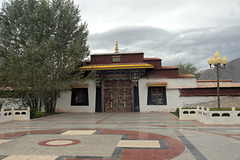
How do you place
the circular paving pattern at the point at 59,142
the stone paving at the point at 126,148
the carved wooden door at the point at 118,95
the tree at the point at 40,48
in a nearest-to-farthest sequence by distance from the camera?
the stone paving at the point at 126,148 < the circular paving pattern at the point at 59,142 < the tree at the point at 40,48 < the carved wooden door at the point at 118,95

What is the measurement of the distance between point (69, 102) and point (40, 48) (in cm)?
739

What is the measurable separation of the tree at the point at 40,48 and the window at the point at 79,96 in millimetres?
1553

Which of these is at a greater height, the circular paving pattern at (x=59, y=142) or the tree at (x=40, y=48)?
the tree at (x=40, y=48)

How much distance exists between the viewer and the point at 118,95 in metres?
23.9

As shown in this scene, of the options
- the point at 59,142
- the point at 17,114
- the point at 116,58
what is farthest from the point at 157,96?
the point at 59,142

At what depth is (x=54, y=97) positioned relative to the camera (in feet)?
75.6

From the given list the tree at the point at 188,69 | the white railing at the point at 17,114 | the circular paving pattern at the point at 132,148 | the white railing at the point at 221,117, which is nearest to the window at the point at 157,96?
the white railing at the point at 221,117

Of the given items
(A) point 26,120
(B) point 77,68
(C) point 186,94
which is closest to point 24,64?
(A) point 26,120

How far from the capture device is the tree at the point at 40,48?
61.0ft

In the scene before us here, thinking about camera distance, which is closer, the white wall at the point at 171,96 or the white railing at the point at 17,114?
the white railing at the point at 17,114

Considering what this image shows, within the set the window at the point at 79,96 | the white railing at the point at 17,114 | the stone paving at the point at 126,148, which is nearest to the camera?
the stone paving at the point at 126,148

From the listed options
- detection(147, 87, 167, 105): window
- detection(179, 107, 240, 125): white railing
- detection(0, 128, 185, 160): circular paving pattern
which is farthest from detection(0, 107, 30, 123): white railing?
detection(179, 107, 240, 125): white railing

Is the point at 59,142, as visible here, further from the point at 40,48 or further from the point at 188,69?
the point at 188,69

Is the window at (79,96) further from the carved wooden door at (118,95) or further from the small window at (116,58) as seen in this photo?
the small window at (116,58)
